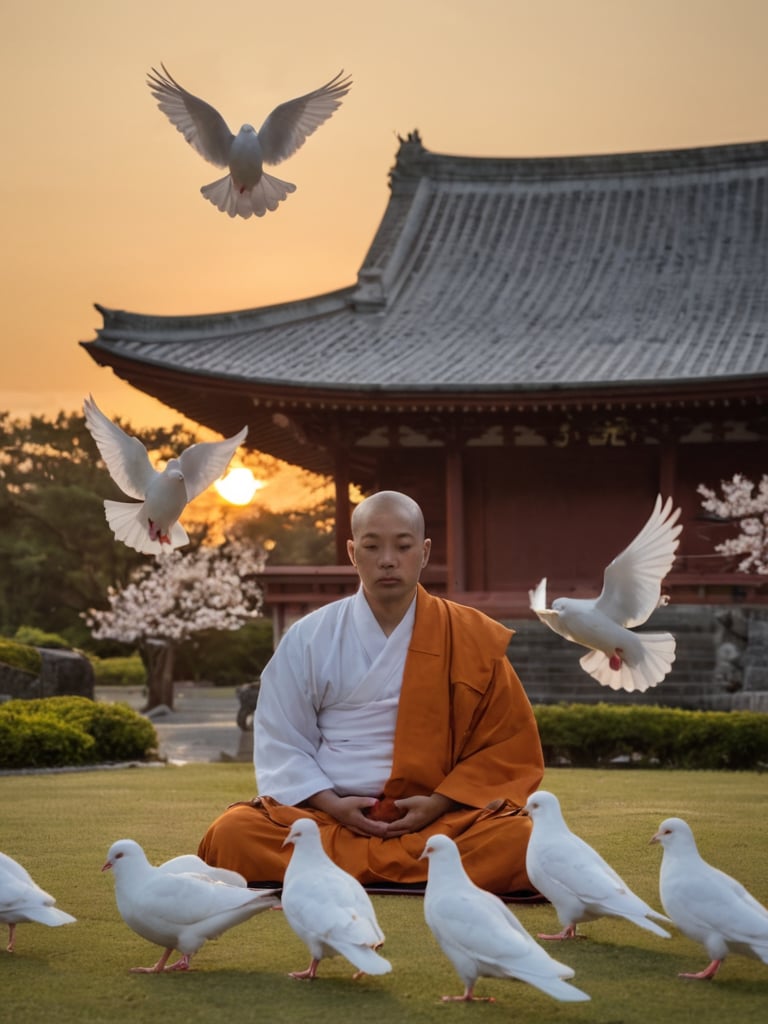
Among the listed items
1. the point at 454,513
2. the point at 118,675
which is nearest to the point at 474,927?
the point at 454,513

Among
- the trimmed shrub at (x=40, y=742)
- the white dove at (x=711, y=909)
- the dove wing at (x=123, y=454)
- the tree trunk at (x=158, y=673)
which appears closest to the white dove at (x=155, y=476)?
the dove wing at (x=123, y=454)

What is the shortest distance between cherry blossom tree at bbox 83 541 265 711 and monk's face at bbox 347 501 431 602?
21.0 meters

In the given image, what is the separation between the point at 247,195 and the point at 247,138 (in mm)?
247

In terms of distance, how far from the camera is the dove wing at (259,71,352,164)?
6.06m

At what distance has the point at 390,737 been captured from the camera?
5961 mm

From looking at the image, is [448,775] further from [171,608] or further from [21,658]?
[171,608]

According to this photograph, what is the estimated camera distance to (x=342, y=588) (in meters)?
18.3

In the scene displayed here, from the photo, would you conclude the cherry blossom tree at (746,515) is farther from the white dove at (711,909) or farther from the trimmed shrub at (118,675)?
the trimmed shrub at (118,675)

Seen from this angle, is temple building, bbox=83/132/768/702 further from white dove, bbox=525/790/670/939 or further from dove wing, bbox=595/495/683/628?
white dove, bbox=525/790/670/939

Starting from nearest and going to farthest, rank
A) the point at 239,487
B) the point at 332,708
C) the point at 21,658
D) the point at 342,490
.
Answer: the point at 332,708, the point at 21,658, the point at 342,490, the point at 239,487

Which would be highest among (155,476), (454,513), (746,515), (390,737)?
(454,513)

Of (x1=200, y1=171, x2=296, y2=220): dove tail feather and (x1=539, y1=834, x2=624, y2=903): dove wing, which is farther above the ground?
(x1=200, y1=171, x2=296, y2=220): dove tail feather

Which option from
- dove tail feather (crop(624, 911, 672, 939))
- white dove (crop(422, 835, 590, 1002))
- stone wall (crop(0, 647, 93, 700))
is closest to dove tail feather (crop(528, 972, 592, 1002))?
white dove (crop(422, 835, 590, 1002))

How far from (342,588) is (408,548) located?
1237cm
